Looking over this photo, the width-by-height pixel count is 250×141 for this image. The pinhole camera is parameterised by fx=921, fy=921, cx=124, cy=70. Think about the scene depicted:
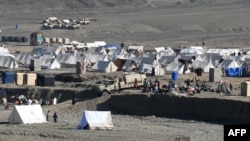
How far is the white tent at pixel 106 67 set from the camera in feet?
158

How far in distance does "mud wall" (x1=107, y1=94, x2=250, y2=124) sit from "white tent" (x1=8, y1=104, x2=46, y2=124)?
5.55 metres

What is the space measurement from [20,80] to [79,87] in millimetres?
3411

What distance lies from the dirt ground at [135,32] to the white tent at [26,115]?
21.7 inches

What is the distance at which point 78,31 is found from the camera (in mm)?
86312

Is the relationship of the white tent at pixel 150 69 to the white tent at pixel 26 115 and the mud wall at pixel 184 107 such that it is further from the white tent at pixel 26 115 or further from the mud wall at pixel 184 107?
the white tent at pixel 26 115

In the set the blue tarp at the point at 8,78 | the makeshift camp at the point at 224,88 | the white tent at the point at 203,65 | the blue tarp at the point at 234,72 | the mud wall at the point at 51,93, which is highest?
the white tent at the point at 203,65

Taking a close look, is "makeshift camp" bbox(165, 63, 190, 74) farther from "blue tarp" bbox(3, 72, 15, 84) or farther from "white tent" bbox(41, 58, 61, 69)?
"blue tarp" bbox(3, 72, 15, 84)

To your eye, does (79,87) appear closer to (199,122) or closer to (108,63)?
(108,63)

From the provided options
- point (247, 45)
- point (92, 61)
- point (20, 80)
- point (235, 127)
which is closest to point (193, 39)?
point (247, 45)

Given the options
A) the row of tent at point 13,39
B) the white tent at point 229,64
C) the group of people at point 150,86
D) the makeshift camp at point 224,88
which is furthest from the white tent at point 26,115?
the row of tent at point 13,39

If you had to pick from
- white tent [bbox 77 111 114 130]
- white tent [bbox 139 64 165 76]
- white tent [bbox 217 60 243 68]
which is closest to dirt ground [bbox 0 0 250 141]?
white tent [bbox 77 111 114 130]

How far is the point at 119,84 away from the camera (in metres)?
40.1

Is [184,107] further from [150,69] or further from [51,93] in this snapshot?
[150,69]

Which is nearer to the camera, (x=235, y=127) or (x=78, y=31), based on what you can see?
(x=235, y=127)
